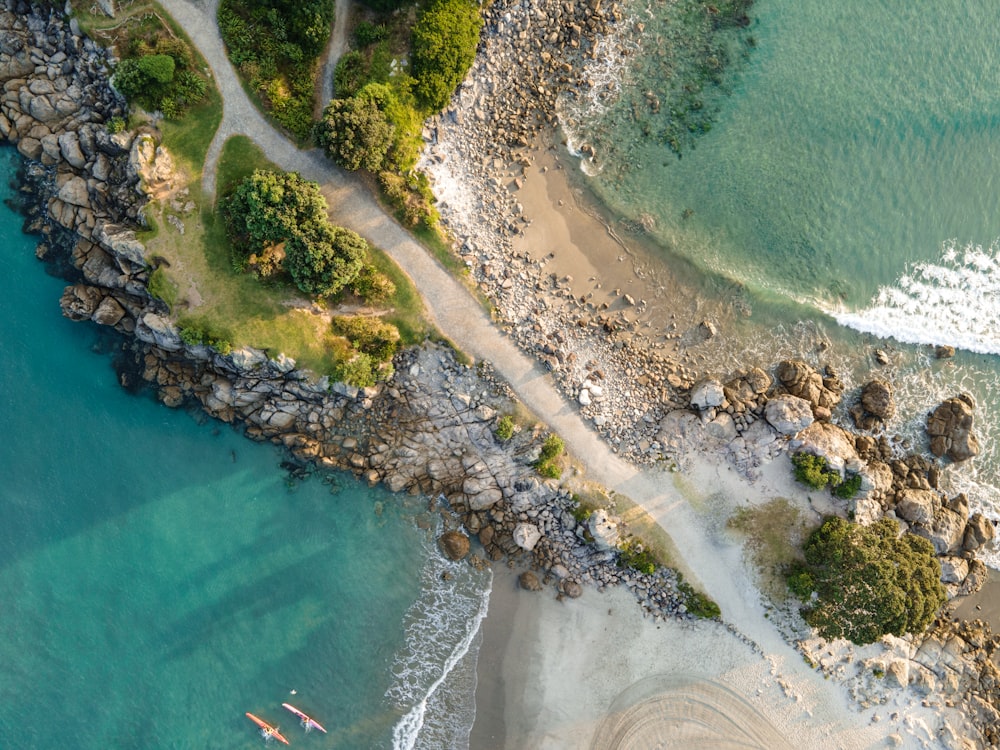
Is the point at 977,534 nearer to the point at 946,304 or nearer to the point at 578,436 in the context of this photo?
the point at 946,304

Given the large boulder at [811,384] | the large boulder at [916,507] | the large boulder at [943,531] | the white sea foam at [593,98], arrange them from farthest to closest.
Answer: the white sea foam at [593,98]
the large boulder at [811,384]
the large boulder at [943,531]
the large boulder at [916,507]

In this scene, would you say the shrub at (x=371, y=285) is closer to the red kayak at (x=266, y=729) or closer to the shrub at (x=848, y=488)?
the red kayak at (x=266, y=729)

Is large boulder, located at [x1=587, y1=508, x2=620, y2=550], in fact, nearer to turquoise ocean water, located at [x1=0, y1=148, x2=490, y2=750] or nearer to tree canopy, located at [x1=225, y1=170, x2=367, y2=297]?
turquoise ocean water, located at [x1=0, y1=148, x2=490, y2=750]

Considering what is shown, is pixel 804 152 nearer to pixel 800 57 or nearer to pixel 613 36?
pixel 800 57

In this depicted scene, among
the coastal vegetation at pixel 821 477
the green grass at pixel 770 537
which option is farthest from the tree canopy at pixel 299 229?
the coastal vegetation at pixel 821 477

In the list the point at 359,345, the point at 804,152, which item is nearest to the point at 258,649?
the point at 359,345

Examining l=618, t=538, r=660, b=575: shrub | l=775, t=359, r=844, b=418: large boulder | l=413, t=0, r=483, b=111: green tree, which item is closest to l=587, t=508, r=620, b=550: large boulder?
l=618, t=538, r=660, b=575: shrub

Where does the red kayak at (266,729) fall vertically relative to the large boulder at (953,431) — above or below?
below
